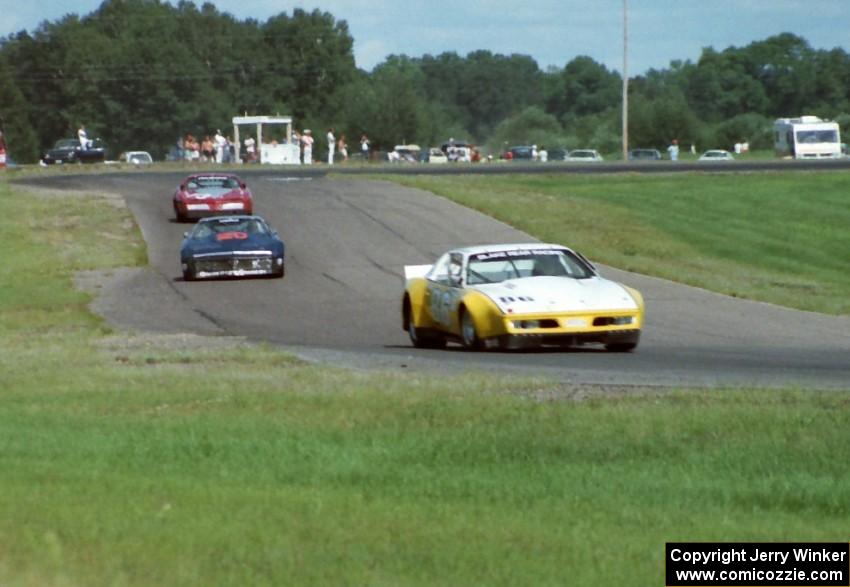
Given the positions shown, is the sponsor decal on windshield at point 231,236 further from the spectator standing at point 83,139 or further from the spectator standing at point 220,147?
the spectator standing at point 220,147

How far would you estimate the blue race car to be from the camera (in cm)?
3158

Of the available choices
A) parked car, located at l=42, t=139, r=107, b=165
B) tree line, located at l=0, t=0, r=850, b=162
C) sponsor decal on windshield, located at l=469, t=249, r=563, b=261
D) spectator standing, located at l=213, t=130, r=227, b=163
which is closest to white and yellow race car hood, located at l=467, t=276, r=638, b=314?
sponsor decal on windshield, located at l=469, t=249, r=563, b=261

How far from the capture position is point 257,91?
16400cm

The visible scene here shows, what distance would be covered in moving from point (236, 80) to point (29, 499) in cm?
16013

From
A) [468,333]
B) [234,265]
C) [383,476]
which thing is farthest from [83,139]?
[383,476]

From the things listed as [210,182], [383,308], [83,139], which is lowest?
[383,308]

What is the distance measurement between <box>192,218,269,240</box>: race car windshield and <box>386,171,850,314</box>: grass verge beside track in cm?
780

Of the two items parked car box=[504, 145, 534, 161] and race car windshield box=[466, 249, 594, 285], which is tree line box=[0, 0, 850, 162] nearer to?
parked car box=[504, 145, 534, 161]

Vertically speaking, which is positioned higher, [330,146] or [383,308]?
[330,146]

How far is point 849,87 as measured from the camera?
609 ft

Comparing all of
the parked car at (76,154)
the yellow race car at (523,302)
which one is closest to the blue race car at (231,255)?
the yellow race car at (523,302)

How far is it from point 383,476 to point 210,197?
33.7 metres

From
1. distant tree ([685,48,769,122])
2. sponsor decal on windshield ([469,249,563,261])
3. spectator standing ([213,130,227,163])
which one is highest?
distant tree ([685,48,769,122])

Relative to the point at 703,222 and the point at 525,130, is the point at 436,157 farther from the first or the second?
the point at 703,222
